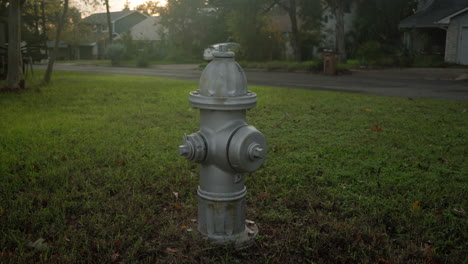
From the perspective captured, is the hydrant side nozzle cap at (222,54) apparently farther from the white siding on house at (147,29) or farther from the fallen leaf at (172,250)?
the white siding on house at (147,29)

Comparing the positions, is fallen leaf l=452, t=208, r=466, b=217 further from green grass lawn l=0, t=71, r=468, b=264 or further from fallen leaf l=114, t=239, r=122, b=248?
fallen leaf l=114, t=239, r=122, b=248

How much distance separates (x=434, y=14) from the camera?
28.5 metres

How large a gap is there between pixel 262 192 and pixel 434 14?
29341 millimetres

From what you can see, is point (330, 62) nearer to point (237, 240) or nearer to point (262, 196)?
point (262, 196)

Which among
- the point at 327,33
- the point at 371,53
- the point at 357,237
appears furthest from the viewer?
the point at 327,33

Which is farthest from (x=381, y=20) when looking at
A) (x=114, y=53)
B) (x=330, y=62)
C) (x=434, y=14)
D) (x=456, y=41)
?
(x=114, y=53)

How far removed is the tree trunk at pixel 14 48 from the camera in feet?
34.4

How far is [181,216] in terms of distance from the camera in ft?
10.4

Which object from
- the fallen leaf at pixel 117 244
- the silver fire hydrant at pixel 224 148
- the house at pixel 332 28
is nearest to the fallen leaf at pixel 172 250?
the silver fire hydrant at pixel 224 148

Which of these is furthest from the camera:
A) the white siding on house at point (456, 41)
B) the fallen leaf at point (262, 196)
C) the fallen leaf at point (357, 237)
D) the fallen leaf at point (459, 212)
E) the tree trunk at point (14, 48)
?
the white siding on house at point (456, 41)

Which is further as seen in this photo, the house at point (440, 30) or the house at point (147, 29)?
the house at point (147, 29)

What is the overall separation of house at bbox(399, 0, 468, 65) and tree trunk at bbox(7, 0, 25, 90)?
22.8 metres

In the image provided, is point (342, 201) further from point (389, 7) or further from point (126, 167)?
point (389, 7)

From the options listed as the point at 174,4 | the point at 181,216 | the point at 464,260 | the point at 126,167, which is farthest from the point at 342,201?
the point at 174,4
